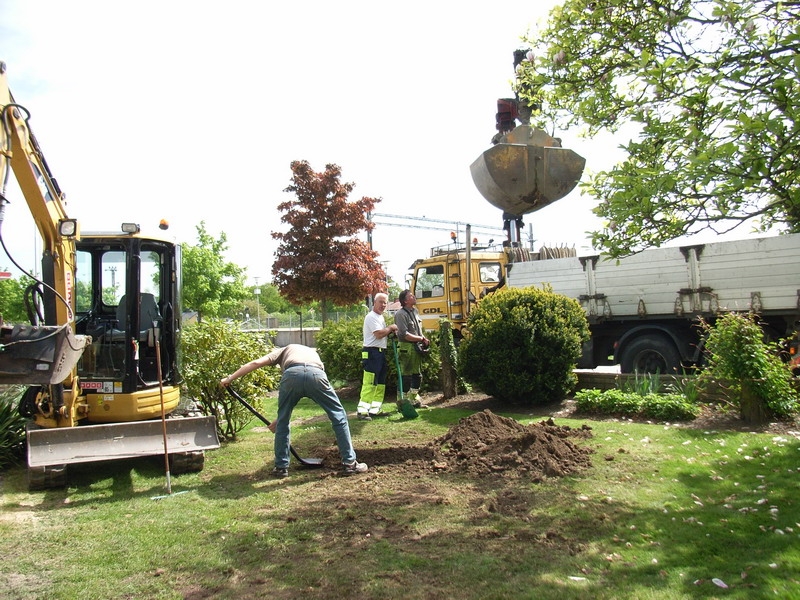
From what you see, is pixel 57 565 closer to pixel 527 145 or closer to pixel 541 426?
pixel 541 426

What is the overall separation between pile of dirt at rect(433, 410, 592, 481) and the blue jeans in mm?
1067

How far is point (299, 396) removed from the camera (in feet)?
21.5

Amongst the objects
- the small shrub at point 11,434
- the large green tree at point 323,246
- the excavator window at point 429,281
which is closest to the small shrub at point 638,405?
the excavator window at point 429,281

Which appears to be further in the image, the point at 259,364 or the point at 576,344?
the point at 576,344

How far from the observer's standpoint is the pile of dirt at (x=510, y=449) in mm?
6348

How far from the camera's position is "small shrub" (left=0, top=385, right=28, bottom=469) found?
24.6 ft

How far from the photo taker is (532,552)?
4.38m

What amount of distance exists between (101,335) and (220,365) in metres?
1.67

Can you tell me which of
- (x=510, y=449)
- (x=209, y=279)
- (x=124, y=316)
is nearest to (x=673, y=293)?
(x=510, y=449)

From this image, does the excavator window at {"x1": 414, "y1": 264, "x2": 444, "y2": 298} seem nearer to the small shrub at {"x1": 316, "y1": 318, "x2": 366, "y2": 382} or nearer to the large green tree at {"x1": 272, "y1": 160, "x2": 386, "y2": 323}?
the small shrub at {"x1": 316, "y1": 318, "x2": 366, "y2": 382}

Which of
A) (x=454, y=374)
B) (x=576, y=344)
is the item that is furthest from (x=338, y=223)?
(x=576, y=344)

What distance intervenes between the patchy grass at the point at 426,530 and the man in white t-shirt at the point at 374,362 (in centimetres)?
259

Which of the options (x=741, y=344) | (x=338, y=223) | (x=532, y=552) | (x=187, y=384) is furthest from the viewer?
(x=338, y=223)

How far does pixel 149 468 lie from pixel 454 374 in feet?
17.7
